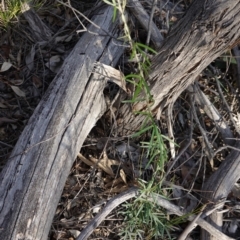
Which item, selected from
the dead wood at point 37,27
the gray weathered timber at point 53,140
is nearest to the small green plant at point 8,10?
the dead wood at point 37,27

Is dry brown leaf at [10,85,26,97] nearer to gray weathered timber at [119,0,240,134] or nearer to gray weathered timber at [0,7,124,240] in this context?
gray weathered timber at [0,7,124,240]

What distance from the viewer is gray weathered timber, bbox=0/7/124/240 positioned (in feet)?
5.95

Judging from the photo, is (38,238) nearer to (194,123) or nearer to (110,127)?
(110,127)

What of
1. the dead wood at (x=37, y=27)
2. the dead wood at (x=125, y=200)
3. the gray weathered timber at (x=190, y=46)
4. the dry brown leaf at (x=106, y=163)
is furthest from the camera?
the dead wood at (x=37, y=27)

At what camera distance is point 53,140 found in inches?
78.2

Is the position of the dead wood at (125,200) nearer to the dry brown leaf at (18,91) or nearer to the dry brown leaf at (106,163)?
the dry brown leaf at (106,163)

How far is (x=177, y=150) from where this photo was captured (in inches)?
96.6

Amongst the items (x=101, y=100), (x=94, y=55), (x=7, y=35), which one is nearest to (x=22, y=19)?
(x=7, y=35)

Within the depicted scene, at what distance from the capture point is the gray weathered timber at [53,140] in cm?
181

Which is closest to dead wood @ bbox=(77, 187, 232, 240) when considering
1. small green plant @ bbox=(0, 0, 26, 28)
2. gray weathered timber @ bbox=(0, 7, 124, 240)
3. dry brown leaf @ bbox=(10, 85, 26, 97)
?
gray weathered timber @ bbox=(0, 7, 124, 240)

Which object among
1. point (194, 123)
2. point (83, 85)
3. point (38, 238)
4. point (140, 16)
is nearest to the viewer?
point (38, 238)

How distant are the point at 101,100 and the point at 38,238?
783mm

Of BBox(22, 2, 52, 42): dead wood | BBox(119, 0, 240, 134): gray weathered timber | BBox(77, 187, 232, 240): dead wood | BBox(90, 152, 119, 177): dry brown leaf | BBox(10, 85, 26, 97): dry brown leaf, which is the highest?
BBox(119, 0, 240, 134): gray weathered timber

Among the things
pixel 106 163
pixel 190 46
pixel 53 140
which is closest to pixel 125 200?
pixel 106 163
